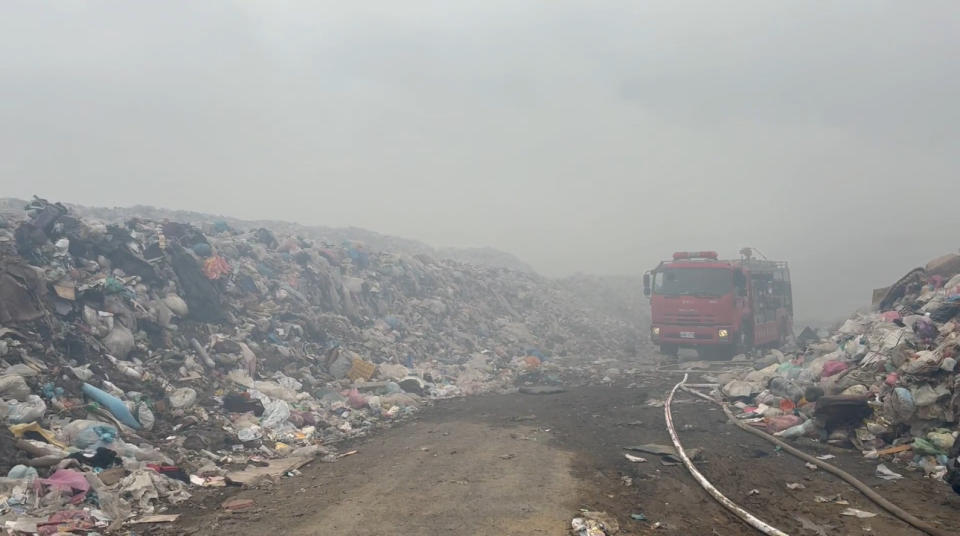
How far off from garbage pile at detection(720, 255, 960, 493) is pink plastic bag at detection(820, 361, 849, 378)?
0.7 inches

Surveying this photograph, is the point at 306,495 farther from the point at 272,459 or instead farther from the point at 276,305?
the point at 276,305

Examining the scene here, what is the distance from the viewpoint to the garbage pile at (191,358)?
6.01 m

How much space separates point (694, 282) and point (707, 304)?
76 cm

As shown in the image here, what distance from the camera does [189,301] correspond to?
1216cm

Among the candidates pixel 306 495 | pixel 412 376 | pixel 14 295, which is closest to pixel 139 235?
pixel 14 295

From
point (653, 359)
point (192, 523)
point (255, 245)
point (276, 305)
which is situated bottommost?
point (653, 359)

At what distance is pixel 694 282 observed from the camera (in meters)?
16.4

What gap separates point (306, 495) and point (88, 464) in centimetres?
233

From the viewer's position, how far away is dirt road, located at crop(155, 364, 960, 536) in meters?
4.84

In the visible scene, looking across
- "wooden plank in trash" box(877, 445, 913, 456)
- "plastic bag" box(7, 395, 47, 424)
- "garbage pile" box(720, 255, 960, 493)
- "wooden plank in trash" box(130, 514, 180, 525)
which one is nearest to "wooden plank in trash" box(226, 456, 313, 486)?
→ "wooden plank in trash" box(130, 514, 180, 525)

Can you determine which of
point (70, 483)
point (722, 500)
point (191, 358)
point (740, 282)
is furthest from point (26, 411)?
point (740, 282)

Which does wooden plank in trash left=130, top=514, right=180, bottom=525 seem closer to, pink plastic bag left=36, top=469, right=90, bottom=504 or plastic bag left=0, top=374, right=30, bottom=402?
pink plastic bag left=36, top=469, right=90, bottom=504

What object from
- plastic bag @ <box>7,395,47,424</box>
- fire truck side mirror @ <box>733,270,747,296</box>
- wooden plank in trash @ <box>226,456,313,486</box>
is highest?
fire truck side mirror @ <box>733,270,747,296</box>

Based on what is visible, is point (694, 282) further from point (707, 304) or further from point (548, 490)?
point (548, 490)
